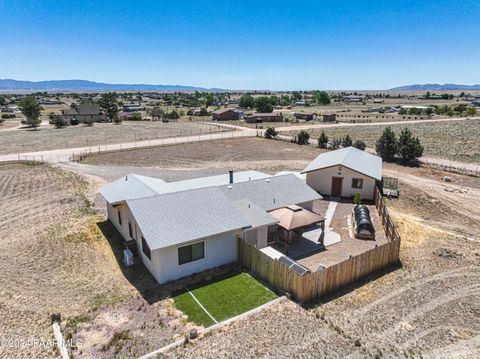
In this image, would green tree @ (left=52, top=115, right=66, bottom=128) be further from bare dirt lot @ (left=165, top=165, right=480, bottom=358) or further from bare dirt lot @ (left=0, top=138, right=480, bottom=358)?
bare dirt lot @ (left=165, top=165, right=480, bottom=358)

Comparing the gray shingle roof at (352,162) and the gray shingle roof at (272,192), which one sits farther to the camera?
the gray shingle roof at (352,162)

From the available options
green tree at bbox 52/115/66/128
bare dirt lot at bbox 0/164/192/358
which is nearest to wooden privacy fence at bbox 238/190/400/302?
bare dirt lot at bbox 0/164/192/358

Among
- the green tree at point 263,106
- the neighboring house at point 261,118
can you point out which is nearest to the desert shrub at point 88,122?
the neighboring house at point 261,118

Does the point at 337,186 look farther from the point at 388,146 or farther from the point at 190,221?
the point at 388,146

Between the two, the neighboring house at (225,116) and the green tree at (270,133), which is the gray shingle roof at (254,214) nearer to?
the green tree at (270,133)

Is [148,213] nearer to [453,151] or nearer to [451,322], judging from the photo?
[451,322]

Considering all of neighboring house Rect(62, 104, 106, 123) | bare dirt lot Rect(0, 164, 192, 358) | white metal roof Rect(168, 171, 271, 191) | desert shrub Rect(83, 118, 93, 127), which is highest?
neighboring house Rect(62, 104, 106, 123)

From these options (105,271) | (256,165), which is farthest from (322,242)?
(256,165)
